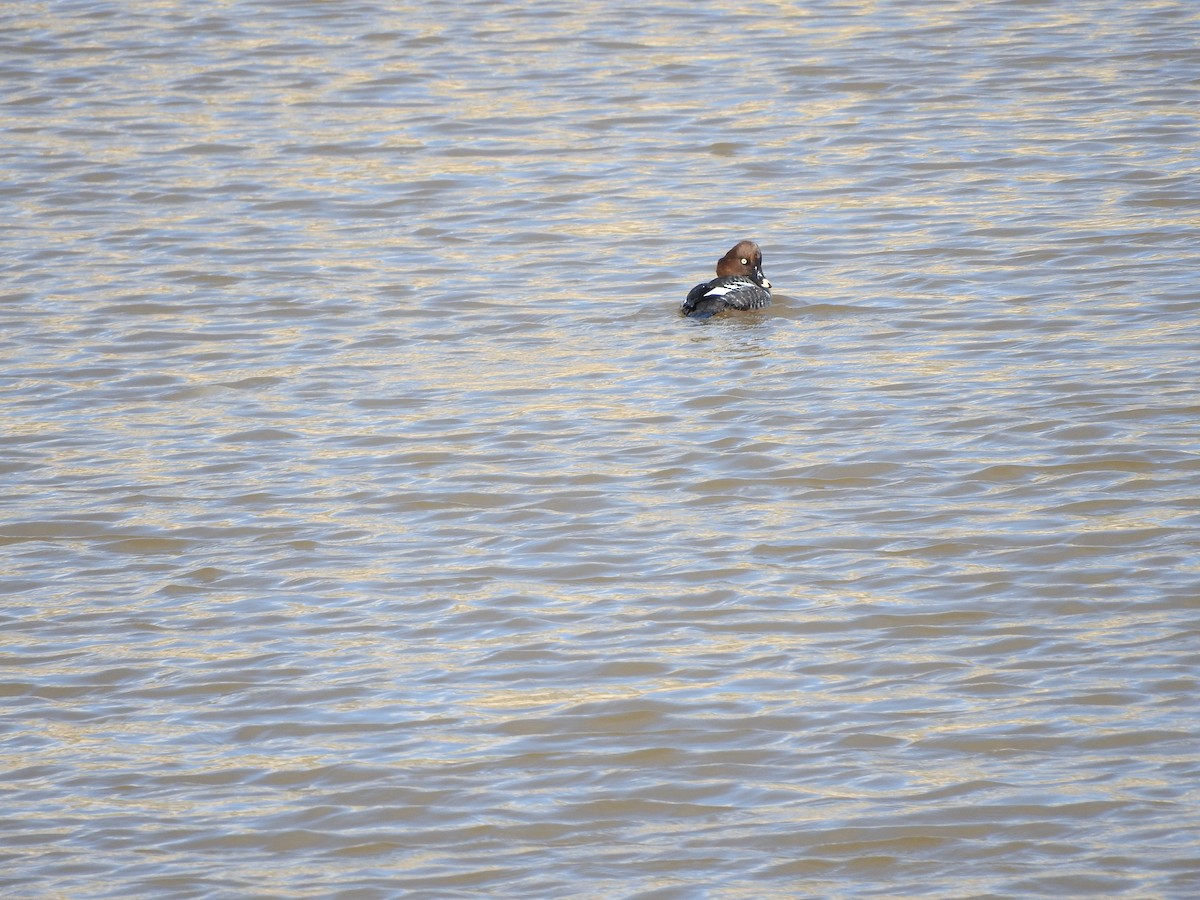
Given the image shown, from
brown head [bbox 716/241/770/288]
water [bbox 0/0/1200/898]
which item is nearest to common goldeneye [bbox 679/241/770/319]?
brown head [bbox 716/241/770/288]

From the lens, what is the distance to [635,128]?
13562 millimetres

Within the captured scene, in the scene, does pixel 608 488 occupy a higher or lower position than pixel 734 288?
lower

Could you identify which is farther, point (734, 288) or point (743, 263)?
point (743, 263)

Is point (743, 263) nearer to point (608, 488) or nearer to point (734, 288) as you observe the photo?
point (734, 288)

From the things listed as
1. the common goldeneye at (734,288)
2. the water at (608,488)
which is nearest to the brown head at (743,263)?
the common goldeneye at (734,288)

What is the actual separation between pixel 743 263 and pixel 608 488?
2.77 m

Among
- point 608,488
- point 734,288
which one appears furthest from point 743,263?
point 608,488

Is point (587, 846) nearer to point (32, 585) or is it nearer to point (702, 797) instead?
point (702, 797)

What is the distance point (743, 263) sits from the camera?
→ 9.64 metres

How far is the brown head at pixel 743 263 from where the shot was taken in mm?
9617

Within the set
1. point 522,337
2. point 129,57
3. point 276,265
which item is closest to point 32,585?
point 522,337

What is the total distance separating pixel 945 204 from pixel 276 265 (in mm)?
4159

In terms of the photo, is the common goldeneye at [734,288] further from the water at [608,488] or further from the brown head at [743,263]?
the water at [608,488]

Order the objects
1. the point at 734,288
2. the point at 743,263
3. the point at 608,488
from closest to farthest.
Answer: the point at 608,488
the point at 734,288
the point at 743,263
